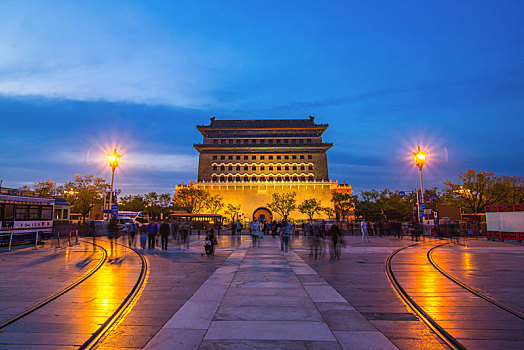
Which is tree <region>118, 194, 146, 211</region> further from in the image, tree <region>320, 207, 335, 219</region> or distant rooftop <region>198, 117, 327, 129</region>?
tree <region>320, 207, 335, 219</region>

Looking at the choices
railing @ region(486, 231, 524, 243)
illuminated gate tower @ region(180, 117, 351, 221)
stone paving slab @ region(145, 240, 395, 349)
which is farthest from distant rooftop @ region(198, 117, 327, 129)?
stone paving slab @ region(145, 240, 395, 349)

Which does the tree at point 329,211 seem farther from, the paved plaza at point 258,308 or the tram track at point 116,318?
the tram track at point 116,318

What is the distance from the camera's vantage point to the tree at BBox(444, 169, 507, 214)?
3928 cm

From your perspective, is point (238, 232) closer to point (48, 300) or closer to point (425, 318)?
point (48, 300)

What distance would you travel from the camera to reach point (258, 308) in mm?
5645

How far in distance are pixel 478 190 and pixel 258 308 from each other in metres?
43.4

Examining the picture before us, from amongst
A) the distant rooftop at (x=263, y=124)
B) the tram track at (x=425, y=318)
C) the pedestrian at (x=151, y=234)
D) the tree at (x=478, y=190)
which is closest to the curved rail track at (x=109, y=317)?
the tram track at (x=425, y=318)

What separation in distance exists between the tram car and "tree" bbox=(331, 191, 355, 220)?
4293cm

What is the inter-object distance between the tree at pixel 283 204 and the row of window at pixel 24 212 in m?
37.8

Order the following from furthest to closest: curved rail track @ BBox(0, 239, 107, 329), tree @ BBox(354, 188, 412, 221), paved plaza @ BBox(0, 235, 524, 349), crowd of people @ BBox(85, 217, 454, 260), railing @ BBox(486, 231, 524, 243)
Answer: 1. tree @ BBox(354, 188, 412, 221)
2. railing @ BBox(486, 231, 524, 243)
3. crowd of people @ BBox(85, 217, 454, 260)
4. curved rail track @ BBox(0, 239, 107, 329)
5. paved plaza @ BBox(0, 235, 524, 349)

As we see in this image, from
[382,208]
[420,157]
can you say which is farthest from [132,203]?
[420,157]

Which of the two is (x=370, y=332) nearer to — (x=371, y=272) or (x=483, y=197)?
(x=371, y=272)

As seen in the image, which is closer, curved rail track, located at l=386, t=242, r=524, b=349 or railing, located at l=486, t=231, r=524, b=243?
curved rail track, located at l=386, t=242, r=524, b=349

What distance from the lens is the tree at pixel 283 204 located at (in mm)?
54375
